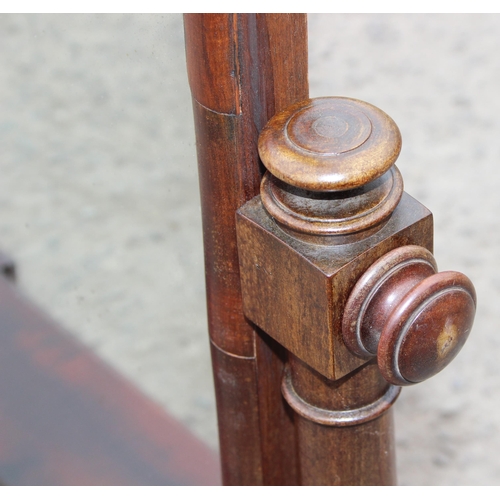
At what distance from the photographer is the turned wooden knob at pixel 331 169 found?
1.50ft

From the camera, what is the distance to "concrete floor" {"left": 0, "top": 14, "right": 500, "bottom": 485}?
0.68 meters

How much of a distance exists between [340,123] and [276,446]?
288mm

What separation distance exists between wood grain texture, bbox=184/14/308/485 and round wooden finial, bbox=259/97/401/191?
0.09ft

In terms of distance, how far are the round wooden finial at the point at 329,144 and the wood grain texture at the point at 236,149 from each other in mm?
28

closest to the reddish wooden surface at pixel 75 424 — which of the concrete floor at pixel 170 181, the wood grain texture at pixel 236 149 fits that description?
the concrete floor at pixel 170 181

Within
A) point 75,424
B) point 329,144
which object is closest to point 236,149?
point 329,144

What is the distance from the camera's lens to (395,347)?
471 mm

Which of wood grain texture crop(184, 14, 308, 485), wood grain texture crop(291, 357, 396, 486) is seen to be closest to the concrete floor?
wood grain texture crop(184, 14, 308, 485)

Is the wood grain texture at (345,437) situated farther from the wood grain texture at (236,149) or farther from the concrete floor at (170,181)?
the concrete floor at (170,181)

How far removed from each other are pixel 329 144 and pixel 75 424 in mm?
575

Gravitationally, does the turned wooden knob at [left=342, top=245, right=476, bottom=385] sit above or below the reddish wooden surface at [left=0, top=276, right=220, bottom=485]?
above

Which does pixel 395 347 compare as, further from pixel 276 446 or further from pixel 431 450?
pixel 431 450

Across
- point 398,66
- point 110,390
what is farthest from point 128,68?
point 398,66

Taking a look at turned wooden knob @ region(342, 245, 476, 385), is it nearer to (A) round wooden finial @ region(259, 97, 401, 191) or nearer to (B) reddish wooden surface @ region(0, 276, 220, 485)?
(A) round wooden finial @ region(259, 97, 401, 191)
